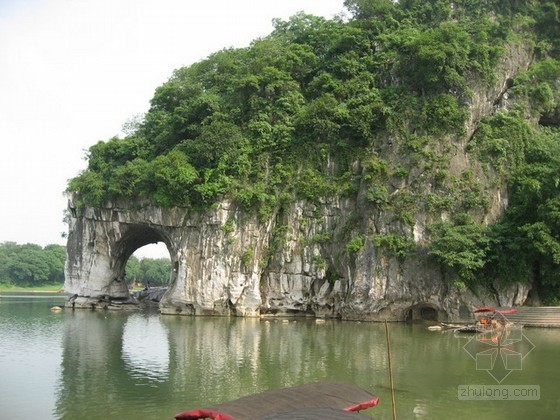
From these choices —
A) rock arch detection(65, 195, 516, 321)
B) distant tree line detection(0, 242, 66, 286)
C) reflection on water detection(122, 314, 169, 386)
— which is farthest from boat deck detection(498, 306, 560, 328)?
distant tree line detection(0, 242, 66, 286)

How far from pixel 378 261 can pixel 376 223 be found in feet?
7.42

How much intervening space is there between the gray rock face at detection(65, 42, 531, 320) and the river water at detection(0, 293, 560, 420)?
11.9ft

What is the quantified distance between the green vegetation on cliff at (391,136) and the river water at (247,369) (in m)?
7.12

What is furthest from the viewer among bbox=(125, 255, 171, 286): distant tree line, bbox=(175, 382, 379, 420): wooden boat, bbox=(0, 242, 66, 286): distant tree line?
bbox=(125, 255, 171, 286): distant tree line

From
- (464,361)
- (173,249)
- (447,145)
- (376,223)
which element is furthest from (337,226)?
(464,361)

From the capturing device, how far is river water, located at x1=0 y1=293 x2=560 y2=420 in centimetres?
1156

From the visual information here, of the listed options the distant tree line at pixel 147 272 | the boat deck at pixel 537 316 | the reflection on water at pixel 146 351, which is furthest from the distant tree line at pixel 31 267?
the boat deck at pixel 537 316

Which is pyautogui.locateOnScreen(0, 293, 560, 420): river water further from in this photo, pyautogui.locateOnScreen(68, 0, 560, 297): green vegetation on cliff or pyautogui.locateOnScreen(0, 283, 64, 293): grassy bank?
pyautogui.locateOnScreen(0, 283, 64, 293): grassy bank

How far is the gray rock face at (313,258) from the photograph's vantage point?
28547 millimetres

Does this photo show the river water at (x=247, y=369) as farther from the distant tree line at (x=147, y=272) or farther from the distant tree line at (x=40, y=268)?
the distant tree line at (x=147, y=272)

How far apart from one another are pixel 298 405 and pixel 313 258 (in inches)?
996

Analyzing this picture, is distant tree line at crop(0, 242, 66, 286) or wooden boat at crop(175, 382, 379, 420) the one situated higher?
distant tree line at crop(0, 242, 66, 286)

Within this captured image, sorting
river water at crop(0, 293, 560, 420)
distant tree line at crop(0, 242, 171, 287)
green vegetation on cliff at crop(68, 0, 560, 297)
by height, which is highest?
green vegetation on cliff at crop(68, 0, 560, 297)

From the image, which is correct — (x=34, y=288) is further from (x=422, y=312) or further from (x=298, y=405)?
(x=298, y=405)
